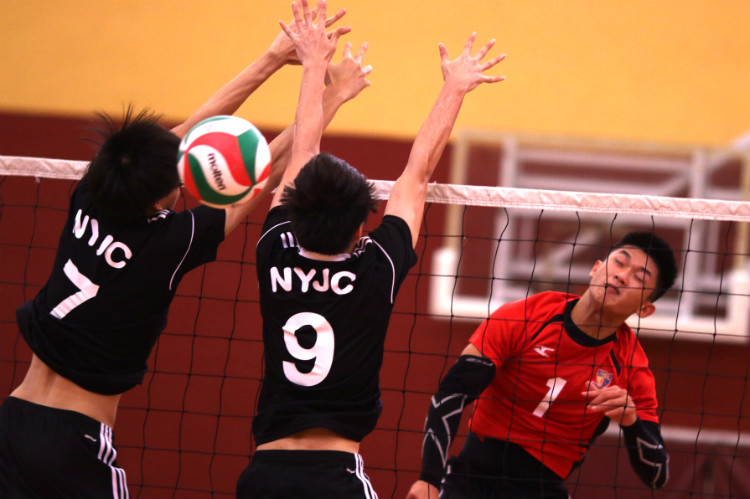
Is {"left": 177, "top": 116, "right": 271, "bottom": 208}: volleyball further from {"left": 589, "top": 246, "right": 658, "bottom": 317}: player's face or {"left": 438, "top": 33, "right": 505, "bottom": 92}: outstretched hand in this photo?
{"left": 589, "top": 246, "right": 658, "bottom": 317}: player's face

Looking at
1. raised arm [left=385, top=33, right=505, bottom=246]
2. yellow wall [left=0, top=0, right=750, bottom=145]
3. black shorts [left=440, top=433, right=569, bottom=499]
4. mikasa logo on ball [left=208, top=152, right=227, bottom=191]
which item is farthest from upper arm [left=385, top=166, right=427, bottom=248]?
yellow wall [left=0, top=0, right=750, bottom=145]

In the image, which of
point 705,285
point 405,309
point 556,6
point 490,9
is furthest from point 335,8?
point 705,285

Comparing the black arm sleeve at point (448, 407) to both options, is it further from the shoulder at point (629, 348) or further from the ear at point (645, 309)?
the ear at point (645, 309)

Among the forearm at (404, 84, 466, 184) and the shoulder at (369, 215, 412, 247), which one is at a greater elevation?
the forearm at (404, 84, 466, 184)

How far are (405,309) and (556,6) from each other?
255cm

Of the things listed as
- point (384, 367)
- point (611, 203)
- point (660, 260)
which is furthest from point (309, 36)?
point (384, 367)

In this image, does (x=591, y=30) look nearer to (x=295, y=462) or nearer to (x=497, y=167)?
(x=497, y=167)

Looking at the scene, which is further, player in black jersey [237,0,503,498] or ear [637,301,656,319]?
ear [637,301,656,319]

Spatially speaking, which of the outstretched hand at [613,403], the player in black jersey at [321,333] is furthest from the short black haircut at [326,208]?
the outstretched hand at [613,403]

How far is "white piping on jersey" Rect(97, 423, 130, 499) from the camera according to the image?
2.32 meters

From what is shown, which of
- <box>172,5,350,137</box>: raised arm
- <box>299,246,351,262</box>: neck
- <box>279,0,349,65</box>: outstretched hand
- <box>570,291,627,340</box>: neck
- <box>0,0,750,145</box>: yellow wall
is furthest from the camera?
<box>0,0,750,145</box>: yellow wall

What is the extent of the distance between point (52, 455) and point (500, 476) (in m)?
1.72

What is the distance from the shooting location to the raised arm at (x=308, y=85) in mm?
2482

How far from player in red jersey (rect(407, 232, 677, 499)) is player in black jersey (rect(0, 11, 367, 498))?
125cm
